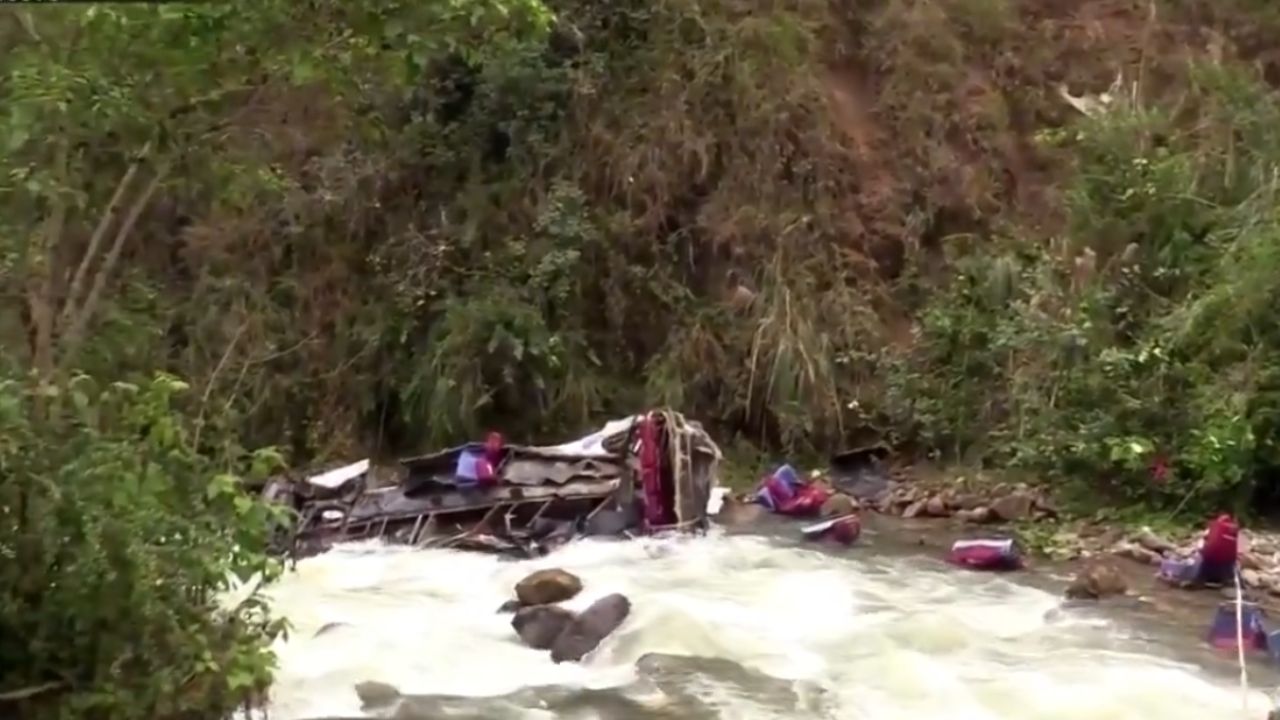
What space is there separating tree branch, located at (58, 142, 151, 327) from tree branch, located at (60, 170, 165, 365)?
0.05 metres

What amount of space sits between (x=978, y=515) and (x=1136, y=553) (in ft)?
5.37

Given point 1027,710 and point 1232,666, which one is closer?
point 1027,710

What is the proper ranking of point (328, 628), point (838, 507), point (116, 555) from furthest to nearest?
point (838, 507), point (328, 628), point (116, 555)

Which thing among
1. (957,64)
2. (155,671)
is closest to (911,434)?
(957,64)

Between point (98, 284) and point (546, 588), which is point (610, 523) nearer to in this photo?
point (546, 588)

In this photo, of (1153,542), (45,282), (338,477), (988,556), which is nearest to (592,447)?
(338,477)

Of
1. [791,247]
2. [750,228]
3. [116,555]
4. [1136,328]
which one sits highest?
[750,228]

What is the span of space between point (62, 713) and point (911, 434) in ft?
32.4

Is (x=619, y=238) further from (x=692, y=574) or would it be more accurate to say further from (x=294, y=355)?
(x=692, y=574)

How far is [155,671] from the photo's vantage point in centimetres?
568

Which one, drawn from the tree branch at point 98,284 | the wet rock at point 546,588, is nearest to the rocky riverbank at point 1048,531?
the wet rock at point 546,588

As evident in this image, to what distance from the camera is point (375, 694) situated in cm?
764

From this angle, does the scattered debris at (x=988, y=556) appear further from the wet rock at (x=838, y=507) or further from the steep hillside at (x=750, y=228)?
the wet rock at (x=838, y=507)

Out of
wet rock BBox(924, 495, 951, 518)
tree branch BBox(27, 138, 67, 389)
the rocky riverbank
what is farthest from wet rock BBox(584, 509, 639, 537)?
tree branch BBox(27, 138, 67, 389)
